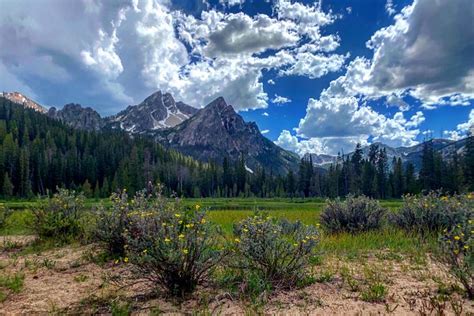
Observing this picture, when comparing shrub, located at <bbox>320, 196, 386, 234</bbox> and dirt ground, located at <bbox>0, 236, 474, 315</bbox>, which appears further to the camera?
shrub, located at <bbox>320, 196, 386, 234</bbox>

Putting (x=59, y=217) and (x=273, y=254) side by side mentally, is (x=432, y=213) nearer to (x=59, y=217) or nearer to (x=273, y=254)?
(x=273, y=254)

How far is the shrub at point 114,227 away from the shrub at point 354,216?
7278mm

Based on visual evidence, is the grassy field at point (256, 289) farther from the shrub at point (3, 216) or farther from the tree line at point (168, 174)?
the tree line at point (168, 174)

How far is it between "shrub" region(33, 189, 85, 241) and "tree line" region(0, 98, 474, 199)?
4961cm

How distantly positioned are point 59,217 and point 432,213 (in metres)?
12.5

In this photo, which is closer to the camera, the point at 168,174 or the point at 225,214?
the point at 225,214

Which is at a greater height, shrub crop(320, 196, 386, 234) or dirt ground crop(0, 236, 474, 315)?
shrub crop(320, 196, 386, 234)

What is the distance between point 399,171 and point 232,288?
95.8 m

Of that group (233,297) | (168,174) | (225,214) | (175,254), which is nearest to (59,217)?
(175,254)

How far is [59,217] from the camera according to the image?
10.8 metres

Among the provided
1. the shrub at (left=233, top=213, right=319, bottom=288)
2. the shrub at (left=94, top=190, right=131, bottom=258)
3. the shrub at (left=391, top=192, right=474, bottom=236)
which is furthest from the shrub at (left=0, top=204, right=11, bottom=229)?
the shrub at (left=391, top=192, right=474, bottom=236)

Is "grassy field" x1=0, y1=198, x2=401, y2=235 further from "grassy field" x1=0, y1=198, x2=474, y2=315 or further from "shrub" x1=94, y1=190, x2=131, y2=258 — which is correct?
"grassy field" x1=0, y1=198, x2=474, y2=315

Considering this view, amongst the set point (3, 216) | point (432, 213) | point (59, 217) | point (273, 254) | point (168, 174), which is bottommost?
point (273, 254)

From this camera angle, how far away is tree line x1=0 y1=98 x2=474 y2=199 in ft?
268
